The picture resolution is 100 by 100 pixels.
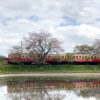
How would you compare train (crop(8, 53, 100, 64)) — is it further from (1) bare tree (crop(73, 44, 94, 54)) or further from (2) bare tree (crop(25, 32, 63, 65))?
(1) bare tree (crop(73, 44, 94, 54))

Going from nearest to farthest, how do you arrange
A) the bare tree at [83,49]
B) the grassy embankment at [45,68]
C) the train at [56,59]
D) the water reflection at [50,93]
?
the water reflection at [50,93] → the grassy embankment at [45,68] → the train at [56,59] → the bare tree at [83,49]

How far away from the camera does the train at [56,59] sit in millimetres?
47500

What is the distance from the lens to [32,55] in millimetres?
47312

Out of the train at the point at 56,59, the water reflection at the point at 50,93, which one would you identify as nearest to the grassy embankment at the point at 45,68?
the train at the point at 56,59

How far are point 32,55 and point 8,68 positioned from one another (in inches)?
269

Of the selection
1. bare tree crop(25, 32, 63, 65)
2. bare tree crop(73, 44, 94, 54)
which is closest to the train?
bare tree crop(25, 32, 63, 65)

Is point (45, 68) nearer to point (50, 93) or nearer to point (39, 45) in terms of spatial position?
point (39, 45)

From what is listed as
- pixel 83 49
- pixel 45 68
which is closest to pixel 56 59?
pixel 45 68

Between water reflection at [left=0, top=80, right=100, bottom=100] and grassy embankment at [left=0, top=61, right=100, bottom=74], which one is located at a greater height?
water reflection at [left=0, top=80, right=100, bottom=100]

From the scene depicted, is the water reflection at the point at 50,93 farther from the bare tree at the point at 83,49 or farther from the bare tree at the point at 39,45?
the bare tree at the point at 83,49

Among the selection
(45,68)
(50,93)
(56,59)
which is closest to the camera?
(50,93)

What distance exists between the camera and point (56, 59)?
48719 mm

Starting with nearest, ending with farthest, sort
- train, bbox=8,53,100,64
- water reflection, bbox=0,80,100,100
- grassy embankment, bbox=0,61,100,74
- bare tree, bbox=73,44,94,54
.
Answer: water reflection, bbox=0,80,100,100, grassy embankment, bbox=0,61,100,74, train, bbox=8,53,100,64, bare tree, bbox=73,44,94,54

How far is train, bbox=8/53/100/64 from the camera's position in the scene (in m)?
47.5
